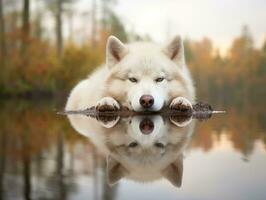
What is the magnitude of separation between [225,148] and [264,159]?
64 cm

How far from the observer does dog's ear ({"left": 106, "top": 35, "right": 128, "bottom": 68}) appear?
654cm

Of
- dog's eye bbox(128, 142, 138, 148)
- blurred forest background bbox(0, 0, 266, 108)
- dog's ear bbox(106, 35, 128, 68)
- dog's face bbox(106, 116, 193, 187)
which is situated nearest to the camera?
dog's face bbox(106, 116, 193, 187)

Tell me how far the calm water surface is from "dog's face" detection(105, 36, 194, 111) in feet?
4.54

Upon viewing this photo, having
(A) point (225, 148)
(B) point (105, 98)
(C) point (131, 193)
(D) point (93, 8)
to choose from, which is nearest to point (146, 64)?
(B) point (105, 98)

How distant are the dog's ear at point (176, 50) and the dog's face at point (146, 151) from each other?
4.81 ft

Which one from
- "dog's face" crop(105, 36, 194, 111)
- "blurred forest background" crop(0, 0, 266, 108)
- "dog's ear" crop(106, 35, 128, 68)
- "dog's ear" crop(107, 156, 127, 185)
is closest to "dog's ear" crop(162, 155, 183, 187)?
"dog's ear" crop(107, 156, 127, 185)

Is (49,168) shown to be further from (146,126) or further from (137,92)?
(137,92)

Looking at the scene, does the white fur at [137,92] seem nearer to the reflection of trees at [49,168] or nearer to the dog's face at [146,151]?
the dog's face at [146,151]

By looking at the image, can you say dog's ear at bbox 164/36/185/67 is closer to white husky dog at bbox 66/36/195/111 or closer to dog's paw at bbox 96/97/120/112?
white husky dog at bbox 66/36/195/111

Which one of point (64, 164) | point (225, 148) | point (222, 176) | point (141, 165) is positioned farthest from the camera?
point (225, 148)

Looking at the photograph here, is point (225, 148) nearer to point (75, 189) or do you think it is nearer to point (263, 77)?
point (75, 189)

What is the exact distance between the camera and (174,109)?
6410 millimetres

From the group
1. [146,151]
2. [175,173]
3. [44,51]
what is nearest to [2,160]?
[146,151]

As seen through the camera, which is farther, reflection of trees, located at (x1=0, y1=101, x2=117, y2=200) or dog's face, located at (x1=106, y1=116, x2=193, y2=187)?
dog's face, located at (x1=106, y1=116, x2=193, y2=187)
